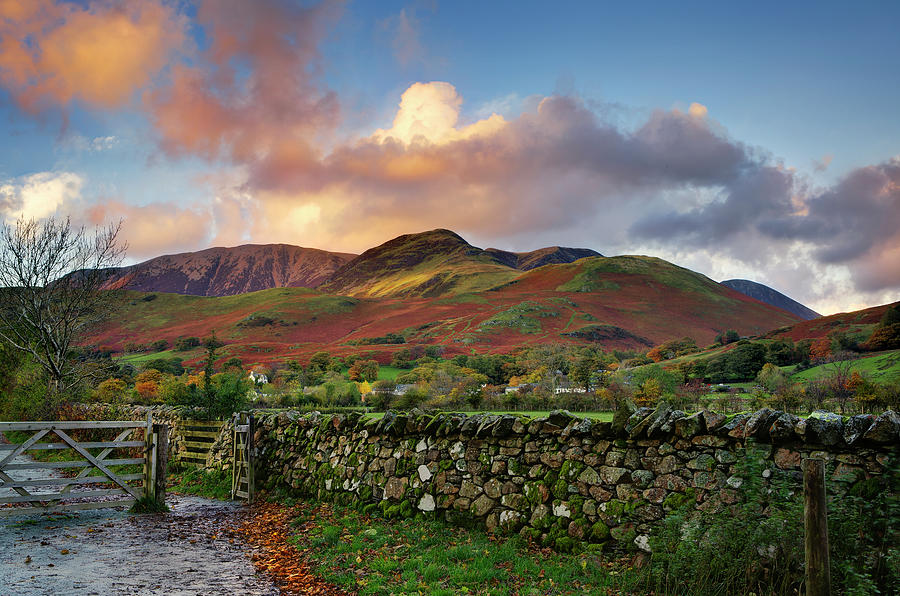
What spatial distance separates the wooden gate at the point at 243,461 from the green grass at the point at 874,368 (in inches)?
1602

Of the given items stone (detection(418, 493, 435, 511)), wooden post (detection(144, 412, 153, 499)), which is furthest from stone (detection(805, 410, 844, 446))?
wooden post (detection(144, 412, 153, 499))

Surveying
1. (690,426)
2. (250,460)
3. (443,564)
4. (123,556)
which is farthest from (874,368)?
(123,556)

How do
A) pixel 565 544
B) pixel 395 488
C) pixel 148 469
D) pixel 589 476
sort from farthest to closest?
pixel 148 469
pixel 395 488
pixel 589 476
pixel 565 544

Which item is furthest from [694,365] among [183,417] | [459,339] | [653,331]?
[653,331]

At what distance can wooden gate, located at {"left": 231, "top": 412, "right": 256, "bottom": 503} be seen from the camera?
14.2m

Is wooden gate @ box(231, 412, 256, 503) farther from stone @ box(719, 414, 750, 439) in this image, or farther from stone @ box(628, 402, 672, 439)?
stone @ box(719, 414, 750, 439)

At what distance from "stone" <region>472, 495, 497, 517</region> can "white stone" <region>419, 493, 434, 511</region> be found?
0.99m

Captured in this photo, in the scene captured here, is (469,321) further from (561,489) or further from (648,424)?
(648,424)

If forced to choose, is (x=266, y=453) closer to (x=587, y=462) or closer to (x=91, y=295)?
(x=587, y=462)

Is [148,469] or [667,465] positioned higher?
[667,465]

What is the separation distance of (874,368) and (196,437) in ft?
161

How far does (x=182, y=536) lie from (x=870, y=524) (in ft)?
34.7

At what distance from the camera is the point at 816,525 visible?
4461 mm

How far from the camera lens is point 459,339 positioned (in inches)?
5207
